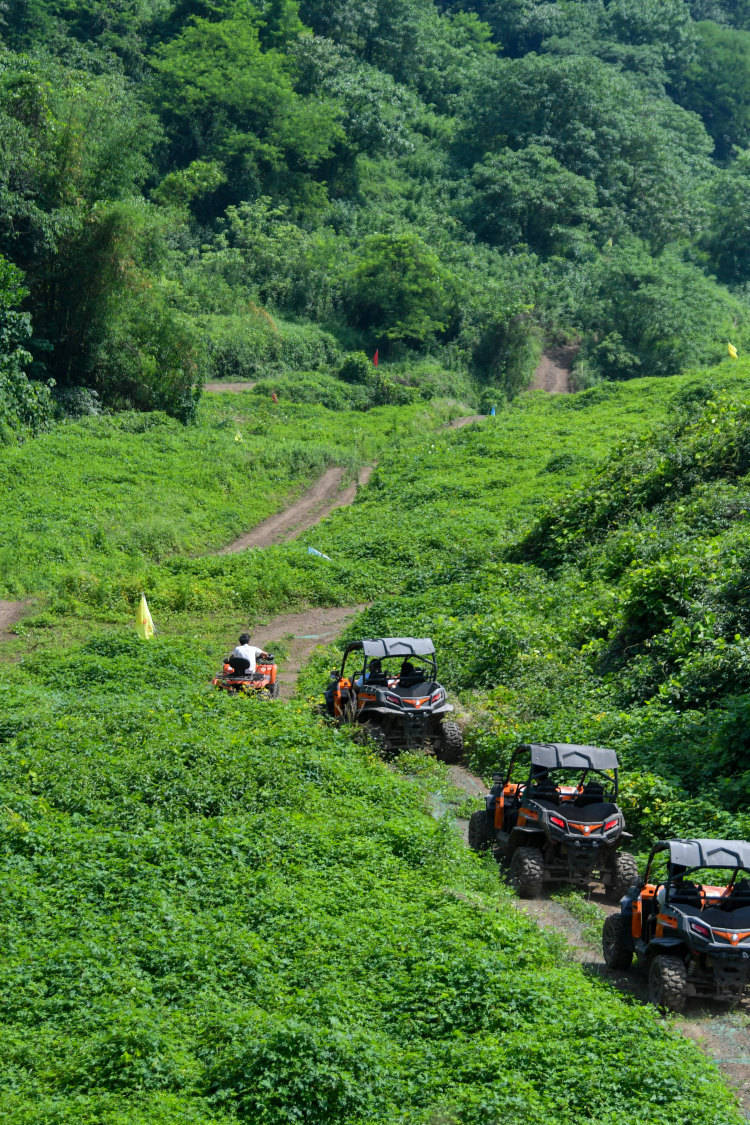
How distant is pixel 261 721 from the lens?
17.6 metres

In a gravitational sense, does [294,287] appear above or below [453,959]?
below

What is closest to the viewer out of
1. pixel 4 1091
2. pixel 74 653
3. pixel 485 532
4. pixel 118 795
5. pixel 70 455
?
pixel 4 1091

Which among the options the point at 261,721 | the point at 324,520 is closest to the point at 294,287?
the point at 324,520

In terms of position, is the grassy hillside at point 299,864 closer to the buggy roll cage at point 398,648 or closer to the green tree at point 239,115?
the buggy roll cage at point 398,648

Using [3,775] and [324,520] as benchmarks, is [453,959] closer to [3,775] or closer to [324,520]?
[3,775]

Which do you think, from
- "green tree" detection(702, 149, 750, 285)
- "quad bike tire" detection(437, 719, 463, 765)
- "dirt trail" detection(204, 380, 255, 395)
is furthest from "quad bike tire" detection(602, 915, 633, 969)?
"green tree" detection(702, 149, 750, 285)

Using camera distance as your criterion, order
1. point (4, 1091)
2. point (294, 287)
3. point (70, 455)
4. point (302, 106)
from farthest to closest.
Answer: point (302, 106), point (294, 287), point (70, 455), point (4, 1091)

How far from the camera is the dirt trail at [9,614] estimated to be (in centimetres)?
2477

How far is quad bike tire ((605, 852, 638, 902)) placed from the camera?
12164mm

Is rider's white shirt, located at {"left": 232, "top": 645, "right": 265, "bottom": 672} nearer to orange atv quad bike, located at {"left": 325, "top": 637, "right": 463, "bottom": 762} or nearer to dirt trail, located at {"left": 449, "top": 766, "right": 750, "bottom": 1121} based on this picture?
orange atv quad bike, located at {"left": 325, "top": 637, "right": 463, "bottom": 762}

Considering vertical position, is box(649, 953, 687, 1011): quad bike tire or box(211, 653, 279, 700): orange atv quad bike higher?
box(649, 953, 687, 1011): quad bike tire

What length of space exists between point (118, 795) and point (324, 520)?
2289 centimetres

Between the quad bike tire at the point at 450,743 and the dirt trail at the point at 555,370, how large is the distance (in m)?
43.1

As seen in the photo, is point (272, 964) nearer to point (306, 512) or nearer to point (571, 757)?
point (571, 757)
